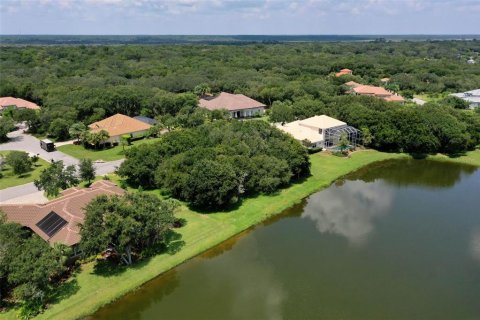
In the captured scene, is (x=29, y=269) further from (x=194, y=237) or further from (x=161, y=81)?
(x=161, y=81)

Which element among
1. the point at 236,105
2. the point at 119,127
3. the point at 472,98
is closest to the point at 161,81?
the point at 236,105

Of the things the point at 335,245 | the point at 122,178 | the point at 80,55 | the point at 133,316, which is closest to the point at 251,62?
the point at 80,55

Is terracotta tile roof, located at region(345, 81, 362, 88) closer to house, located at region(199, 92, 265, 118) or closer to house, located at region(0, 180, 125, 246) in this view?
house, located at region(199, 92, 265, 118)

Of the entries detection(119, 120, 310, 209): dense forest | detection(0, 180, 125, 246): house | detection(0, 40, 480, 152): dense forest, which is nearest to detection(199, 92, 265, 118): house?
detection(0, 40, 480, 152): dense forest

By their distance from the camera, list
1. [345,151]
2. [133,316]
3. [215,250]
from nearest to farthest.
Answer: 1. [133,316]
2. [215,250]
3. [345,151]

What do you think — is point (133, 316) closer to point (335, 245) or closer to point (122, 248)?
point (122, 248)

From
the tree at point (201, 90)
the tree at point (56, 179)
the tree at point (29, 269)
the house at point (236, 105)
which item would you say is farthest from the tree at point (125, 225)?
the tree at point (201, 90)

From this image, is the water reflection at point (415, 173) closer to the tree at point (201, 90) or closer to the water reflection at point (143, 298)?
the water reflection at point (143, 298)
